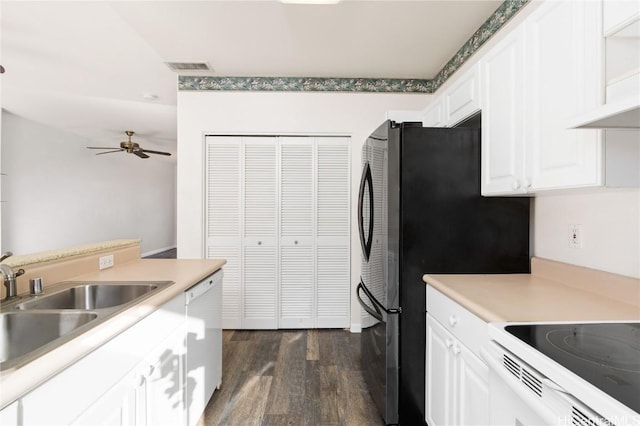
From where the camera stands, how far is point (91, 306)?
1424 millimetres

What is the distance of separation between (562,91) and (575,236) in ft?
2.44

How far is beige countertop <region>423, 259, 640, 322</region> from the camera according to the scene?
3.47 ft

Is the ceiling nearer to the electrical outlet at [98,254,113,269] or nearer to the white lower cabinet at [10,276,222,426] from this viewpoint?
the electrical outlet at [98,254,113,269]

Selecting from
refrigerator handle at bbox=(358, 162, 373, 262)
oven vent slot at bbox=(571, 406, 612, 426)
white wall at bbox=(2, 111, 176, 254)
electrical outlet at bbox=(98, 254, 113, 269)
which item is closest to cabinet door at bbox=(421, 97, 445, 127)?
refrigerator handle at bbox=(358, 162, 373, 262)

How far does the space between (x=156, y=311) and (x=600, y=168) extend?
68.5 inches

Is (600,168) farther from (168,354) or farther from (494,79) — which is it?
(168,354)

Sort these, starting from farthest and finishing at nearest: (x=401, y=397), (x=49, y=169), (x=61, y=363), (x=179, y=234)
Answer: (x=49, y=169) → (x=179, y=234) → (x=401, y=397) → (x=61, y=363)

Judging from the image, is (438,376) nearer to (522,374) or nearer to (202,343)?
(522,374)

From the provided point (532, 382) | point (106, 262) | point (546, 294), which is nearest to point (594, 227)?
point (546, 294)

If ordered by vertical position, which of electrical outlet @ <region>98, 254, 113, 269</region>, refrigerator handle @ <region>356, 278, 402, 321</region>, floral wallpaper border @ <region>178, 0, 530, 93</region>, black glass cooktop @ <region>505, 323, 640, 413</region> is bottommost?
refrigerator handle @ <region>356, 278, 402, 321</region>

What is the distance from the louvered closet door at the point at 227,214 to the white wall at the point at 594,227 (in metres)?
2.60

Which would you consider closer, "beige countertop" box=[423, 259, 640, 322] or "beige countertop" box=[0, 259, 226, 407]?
"beige countertop" box=[0, 259, 226, 407]

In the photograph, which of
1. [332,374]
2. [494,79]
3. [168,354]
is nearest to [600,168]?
[494,79]

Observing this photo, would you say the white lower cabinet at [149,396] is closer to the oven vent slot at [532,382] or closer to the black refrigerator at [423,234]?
the black refrigerator at [423,234]
